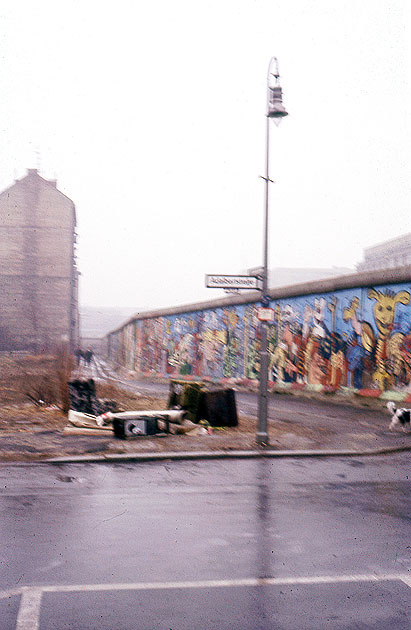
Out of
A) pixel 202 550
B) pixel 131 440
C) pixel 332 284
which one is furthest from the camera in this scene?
pixel 332 284

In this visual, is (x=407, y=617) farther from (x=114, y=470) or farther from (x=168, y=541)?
(x=114, y=470)

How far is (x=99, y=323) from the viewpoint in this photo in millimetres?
184750

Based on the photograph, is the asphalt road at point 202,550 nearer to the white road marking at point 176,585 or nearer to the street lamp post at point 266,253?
the white road marking at point 176,585

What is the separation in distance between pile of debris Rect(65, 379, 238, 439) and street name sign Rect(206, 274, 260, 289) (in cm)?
284

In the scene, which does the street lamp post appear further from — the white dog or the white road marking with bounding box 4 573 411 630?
the white road marking with bounding box 4 573 411 630

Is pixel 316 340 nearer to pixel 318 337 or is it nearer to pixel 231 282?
pixel 318 337

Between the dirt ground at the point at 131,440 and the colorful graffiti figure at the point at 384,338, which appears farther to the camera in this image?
the colorful graffiti figure at the point at 384,338

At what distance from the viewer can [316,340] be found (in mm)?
21828

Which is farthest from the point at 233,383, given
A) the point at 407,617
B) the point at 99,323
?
the point at 99,323

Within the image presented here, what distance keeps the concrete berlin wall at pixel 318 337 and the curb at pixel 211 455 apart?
625 centimetres

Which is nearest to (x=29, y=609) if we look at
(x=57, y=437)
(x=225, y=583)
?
(x=225, y=583)

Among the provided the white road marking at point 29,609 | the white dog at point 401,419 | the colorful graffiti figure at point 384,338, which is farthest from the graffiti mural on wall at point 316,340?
the white road marking at point 29,609

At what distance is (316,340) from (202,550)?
16.7m

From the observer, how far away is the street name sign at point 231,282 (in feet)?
39.0
